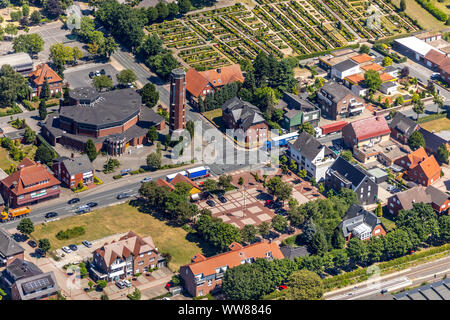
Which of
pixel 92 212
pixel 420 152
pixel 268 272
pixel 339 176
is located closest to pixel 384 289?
pixel 268 272

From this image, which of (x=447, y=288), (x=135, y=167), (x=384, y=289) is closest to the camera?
(x=447, y=288)

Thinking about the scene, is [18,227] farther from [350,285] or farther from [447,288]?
[447,288]

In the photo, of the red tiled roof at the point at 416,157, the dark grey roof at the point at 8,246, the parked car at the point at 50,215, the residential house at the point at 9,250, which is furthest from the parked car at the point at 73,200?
the red tiled roof at the point at 416,157

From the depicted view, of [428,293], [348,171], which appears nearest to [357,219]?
[348,171]

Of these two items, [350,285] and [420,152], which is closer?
[350,285]

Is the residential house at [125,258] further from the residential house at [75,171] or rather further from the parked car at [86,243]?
the residential house at [75,171]

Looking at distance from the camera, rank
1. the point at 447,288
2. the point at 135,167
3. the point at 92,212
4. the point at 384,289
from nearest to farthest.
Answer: the point at 447,288 → the point at 384,289 → the point at 92,212 → the point at 135,167
